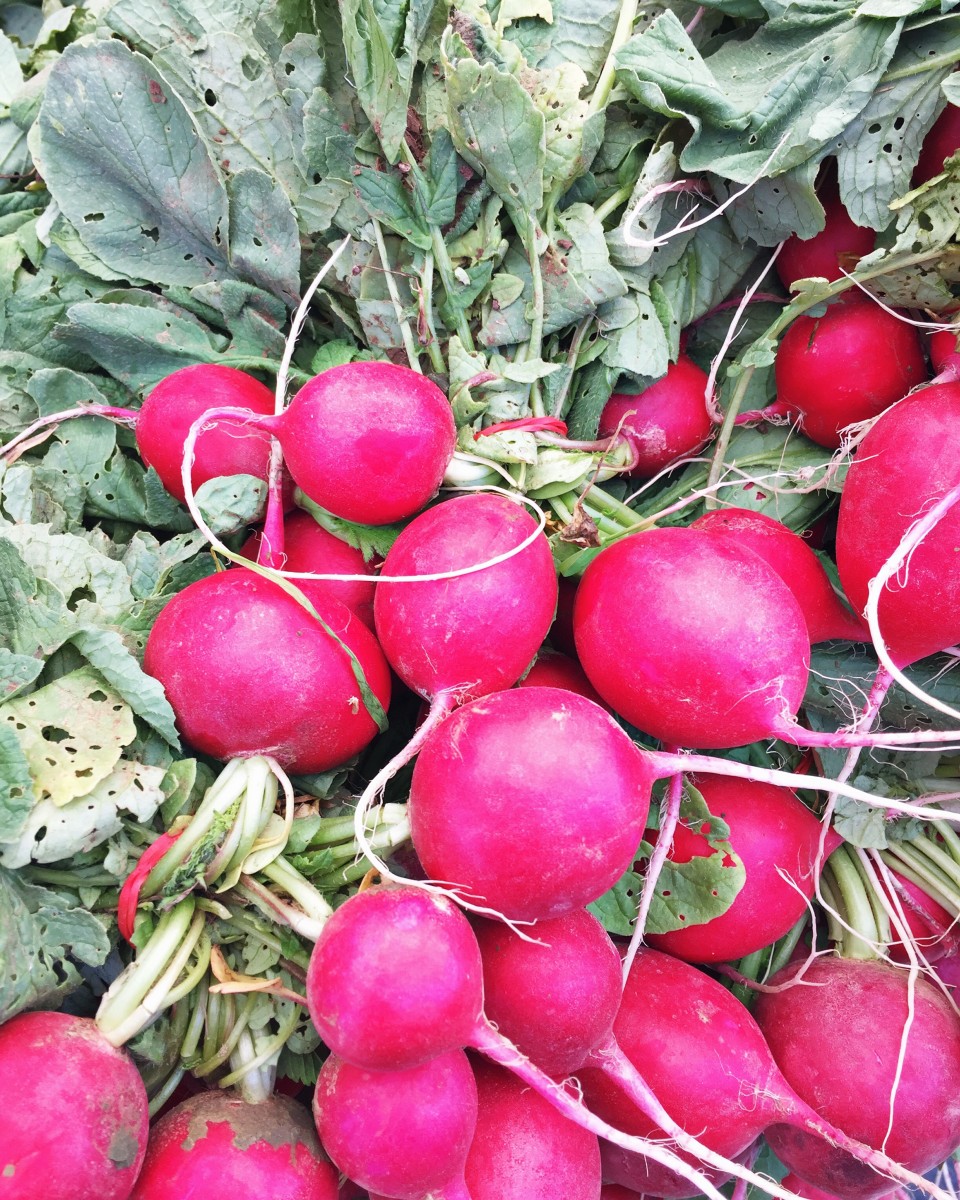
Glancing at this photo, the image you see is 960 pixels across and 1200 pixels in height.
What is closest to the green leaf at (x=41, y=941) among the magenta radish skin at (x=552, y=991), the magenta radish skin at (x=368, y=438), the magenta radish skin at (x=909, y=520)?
the magenta radish skin at (x=552, y=991)

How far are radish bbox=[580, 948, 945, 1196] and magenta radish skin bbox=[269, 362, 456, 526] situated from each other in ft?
2.79

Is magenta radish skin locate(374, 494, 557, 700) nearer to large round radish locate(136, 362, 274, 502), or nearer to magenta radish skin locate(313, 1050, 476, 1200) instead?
large round radish locate(136, 362, 274, 502)

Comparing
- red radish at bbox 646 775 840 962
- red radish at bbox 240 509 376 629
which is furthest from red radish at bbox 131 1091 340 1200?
red radish at bbox 240 509 376 629

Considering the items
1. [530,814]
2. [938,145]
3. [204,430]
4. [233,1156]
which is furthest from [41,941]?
[938,145]

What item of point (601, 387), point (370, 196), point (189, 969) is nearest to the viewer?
point (189, 969)

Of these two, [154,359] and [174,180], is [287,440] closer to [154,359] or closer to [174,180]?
[154,359]

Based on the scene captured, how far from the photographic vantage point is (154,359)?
5.14ft

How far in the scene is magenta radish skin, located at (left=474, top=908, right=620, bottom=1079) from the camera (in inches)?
43.6

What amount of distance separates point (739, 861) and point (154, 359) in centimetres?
133

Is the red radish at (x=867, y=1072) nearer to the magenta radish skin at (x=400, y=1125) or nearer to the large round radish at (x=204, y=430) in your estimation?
the magenta radish skin at (x=400, y=1125)

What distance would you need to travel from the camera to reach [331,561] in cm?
141

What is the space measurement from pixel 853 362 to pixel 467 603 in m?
0.84

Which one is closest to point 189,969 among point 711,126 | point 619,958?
point 619,958

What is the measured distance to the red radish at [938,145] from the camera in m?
1.39
